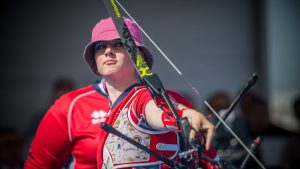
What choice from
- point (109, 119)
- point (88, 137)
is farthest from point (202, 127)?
point (88, 137)

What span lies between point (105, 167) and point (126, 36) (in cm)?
60

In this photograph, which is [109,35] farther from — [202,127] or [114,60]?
[202,127]

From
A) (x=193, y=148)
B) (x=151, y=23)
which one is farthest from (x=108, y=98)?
(x=151, y=23)

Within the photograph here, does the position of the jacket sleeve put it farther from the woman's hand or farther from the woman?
the woman's hand

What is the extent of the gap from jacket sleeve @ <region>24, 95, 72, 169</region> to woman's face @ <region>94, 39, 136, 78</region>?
0.52m

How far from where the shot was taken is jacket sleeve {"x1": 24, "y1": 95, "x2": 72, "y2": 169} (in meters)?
4.02

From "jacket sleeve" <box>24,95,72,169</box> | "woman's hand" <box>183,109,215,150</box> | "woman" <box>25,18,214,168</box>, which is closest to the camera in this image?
"woman's hand" <box>183,109,215,150</box>

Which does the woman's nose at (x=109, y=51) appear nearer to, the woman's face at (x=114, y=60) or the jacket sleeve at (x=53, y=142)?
the woman's face at (x=114, y=60)

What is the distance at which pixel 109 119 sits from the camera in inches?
138

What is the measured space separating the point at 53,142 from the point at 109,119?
61 centimetres

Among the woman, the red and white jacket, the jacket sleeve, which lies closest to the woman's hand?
the woman

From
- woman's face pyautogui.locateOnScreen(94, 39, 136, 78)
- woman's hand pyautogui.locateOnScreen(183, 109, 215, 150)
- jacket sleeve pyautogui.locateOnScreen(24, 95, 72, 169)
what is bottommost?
jacket sleeve pyautogui.locateOnScreen(24, 95, 72, 169)

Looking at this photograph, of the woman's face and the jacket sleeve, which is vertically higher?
the woman's face

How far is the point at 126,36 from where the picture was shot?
11.1ft
